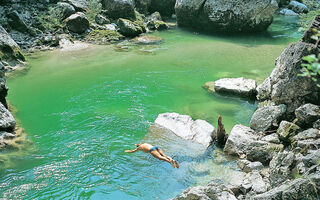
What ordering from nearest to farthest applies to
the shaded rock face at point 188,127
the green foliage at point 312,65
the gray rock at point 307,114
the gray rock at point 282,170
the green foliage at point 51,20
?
the green foliage at point 312,65 < the gray rock at point 282,170 < the gray rock at point 307,114 < the shaded rock face at point 188,127 < the green foliage at point 51,20

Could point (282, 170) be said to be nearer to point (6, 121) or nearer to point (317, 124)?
point (317, 124)

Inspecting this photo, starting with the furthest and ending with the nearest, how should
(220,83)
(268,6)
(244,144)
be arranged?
1. (268,6)
2. (220,83)
3. (244,144)

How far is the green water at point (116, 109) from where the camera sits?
9.08 meters

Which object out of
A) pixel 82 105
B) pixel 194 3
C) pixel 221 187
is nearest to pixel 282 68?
pixel 221 187

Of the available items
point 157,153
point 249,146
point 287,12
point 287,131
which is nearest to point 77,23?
point 157,153

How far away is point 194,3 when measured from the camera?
90.1ft

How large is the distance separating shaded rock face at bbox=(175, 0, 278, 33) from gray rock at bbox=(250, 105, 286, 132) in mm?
16296

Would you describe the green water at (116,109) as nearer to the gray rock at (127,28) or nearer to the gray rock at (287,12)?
the gray rock at (127,28)

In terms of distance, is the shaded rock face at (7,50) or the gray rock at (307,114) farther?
the shaded rock face at (7,50)

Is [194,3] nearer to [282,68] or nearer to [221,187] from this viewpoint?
[282,68]

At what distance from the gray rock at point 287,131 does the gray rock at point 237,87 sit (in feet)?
14.1

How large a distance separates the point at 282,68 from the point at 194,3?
17261 mm

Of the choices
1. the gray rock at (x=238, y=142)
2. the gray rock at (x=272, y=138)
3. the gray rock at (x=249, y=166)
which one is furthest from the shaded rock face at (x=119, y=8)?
the gray rock at (x=249, y=166)

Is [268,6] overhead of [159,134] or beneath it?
overhead
